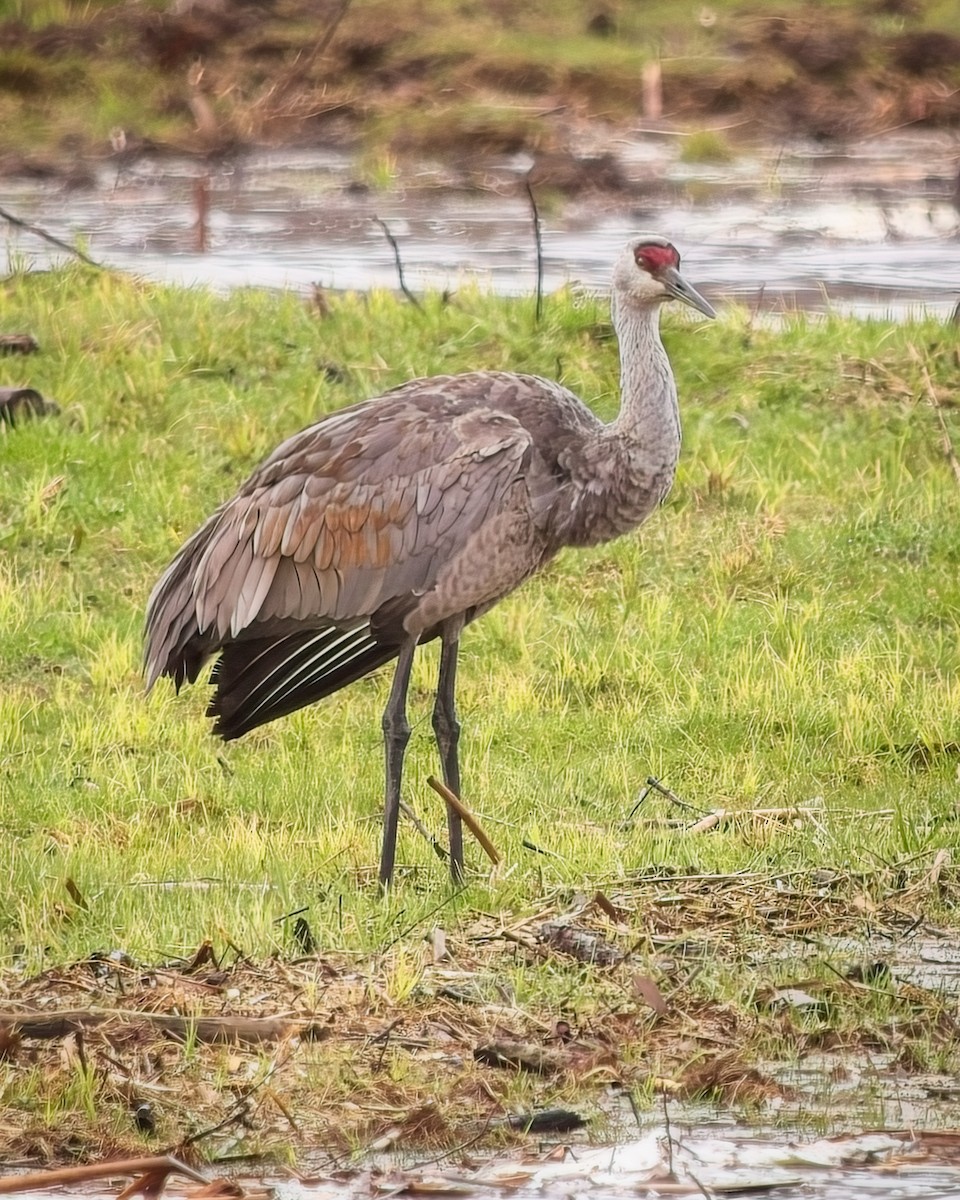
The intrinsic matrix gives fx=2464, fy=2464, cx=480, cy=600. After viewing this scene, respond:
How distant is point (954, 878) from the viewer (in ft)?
18.6

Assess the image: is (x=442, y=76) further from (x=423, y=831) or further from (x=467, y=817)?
(x=467, y=817)

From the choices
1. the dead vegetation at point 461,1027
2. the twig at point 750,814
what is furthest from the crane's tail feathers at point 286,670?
the dead vegetation at point 461,1027

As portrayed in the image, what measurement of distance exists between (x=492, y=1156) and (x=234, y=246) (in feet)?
33.2

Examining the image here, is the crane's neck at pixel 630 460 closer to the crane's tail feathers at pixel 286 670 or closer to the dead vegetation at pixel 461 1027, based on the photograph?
the crane's tail feathers at pixel 286 670

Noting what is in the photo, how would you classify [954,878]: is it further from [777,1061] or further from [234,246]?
[234,246]

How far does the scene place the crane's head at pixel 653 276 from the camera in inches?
256

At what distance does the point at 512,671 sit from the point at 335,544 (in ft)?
5.77

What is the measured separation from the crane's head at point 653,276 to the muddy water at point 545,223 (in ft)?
15.7

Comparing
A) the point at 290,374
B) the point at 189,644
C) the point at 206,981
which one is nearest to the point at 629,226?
the point at 290,374

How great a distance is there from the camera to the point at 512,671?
7824mm

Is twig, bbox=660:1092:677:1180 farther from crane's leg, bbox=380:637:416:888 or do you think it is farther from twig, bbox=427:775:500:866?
crane's leg, bbox=380:637:416:888

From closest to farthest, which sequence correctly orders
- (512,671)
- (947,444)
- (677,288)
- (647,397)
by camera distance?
1. (647,397)
2. (677,288)
3. (512,671)
4. (947,444)

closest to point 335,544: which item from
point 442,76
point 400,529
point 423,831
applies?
→ point 400,529

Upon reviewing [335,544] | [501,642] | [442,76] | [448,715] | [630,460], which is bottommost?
[442,76]
